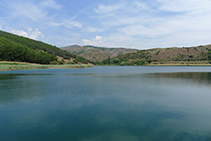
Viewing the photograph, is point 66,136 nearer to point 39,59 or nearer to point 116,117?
point 116,117

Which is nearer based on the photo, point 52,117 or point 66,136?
point 66,136

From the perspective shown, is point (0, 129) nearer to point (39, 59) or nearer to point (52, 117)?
point (52, 117)

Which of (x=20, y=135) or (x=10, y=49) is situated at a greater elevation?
(x=10, y=49)

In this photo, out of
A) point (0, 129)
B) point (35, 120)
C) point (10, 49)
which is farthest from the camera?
point (10, 49)

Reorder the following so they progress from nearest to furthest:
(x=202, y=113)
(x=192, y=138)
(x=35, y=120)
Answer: (x=192, y=138)
(x=35, y=120)
(x=202, y=113)

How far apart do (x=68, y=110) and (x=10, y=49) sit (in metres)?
153

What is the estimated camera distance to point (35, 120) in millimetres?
14406

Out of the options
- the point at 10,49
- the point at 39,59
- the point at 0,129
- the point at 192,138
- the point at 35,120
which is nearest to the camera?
the point at 192,138

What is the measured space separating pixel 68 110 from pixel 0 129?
22.1 feet

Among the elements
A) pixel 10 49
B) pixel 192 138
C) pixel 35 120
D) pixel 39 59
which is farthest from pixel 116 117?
pixel 39 59

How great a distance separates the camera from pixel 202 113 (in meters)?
16.5

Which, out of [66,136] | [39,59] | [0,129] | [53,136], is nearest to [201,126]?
[66,136]

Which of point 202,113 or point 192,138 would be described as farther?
point 202,113

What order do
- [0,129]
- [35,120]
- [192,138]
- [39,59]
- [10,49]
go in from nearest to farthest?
[192,138]
[0,129]
[35,120]
[10,49]
[39,59]
